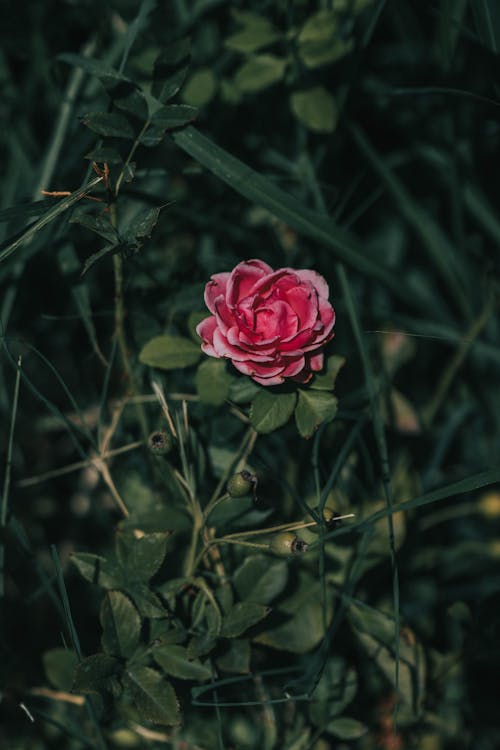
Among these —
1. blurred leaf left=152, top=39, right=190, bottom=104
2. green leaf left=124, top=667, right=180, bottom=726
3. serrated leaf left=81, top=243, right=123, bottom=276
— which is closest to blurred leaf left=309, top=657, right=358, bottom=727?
green leaf left=124, top=667, right=180, bottom=726

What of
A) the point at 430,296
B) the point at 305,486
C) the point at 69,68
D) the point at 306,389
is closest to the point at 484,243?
the point at 430,296

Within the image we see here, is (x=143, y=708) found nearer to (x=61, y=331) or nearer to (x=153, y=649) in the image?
(x=153, y=649)

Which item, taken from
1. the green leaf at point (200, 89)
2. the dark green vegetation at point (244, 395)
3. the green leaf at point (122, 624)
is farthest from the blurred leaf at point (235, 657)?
the green leaf at point (200, 89)

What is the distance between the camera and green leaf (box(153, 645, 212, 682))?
108cm

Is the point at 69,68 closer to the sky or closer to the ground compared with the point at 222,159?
closer to the sky

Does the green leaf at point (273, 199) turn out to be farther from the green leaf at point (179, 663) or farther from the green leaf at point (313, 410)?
the green leaf at point (179, 663)

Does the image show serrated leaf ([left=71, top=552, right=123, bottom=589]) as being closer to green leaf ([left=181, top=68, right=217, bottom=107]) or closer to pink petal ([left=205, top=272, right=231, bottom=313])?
pink petal ([left=205, top=272, right=231, bottom=313])

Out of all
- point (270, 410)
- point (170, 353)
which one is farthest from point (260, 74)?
point (270, 410)

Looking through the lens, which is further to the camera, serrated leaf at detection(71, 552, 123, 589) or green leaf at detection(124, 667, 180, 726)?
serrated leaf at detection(71, 552, 123, 589)

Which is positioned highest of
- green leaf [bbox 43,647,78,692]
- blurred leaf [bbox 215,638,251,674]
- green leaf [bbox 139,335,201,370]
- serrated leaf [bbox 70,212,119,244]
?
serrated leaf [bbox 70,212,119,244]

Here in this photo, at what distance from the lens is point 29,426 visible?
67.7 inches

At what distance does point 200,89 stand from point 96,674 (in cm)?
109

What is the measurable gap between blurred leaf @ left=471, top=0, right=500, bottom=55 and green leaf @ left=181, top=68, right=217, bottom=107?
1.66 ft

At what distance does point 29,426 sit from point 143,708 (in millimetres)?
A: 844
